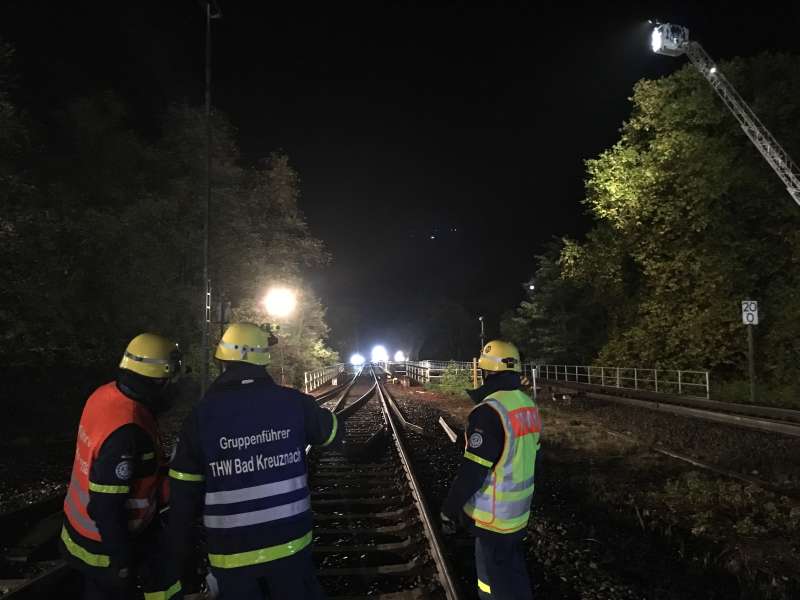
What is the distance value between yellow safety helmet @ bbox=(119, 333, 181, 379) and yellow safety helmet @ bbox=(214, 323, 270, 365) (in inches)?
20.2

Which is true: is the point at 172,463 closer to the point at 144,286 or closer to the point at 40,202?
the point at 40,202

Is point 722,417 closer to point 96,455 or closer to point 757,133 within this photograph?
point 757,133

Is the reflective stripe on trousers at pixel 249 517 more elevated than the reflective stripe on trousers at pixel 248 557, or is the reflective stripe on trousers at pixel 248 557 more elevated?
the reflective stripe on trousers at pixel 249 517

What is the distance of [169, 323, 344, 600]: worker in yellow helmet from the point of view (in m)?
2.65

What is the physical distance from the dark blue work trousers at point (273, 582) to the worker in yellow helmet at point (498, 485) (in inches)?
37.8

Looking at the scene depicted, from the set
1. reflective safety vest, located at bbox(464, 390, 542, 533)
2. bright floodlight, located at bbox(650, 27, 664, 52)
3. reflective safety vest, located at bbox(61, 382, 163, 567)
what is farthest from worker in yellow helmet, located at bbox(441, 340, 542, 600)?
bright floodlight, located at bbox(650, 27, 664, 52)

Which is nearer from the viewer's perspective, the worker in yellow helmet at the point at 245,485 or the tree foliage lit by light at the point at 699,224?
the worker in yellow helmet at the point at 245,485

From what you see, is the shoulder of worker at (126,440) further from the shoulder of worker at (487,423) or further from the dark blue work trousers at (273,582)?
the shoulder of worker at (487,423)

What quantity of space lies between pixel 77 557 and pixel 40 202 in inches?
693

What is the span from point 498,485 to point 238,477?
1.63m

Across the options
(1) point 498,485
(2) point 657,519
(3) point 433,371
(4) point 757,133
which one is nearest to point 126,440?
(1) point 498,485

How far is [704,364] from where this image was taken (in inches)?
998

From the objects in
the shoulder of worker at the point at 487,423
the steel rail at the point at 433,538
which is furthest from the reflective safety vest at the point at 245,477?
the steel rail at the point at 433,538

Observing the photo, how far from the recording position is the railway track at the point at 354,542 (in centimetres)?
484
